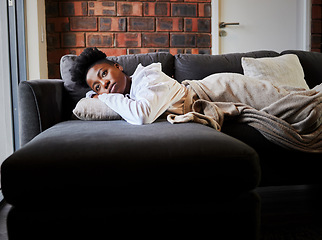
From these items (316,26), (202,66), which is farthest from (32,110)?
(316,26)

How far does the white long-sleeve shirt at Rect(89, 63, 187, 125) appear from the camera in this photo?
4.45 feet

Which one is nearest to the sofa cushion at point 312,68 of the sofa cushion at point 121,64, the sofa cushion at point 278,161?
the sofa cushion at point 278,161

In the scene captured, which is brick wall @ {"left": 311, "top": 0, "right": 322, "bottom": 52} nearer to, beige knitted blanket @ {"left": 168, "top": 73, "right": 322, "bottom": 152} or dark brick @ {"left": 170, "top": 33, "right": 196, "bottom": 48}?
dark brick @ {"left": 170, "top": 33, "right": 196, "bottom": 48}

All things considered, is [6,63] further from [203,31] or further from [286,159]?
[203,31]

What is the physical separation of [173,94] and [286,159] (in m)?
0.60

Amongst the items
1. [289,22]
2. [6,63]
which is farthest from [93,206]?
[289,22]

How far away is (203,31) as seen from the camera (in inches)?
126

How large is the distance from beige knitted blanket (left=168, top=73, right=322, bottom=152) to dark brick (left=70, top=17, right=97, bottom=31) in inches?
67.8

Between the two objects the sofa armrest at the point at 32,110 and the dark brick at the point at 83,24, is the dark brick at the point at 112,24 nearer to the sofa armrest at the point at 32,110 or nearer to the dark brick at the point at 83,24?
the dark brick at the point at 83,24

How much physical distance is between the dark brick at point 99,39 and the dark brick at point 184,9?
0.67 m

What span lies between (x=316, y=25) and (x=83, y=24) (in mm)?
2368

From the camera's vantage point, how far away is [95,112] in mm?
1606

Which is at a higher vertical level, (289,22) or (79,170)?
(289,22)

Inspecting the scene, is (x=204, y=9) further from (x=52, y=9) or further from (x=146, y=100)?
(x=146, y=100)
